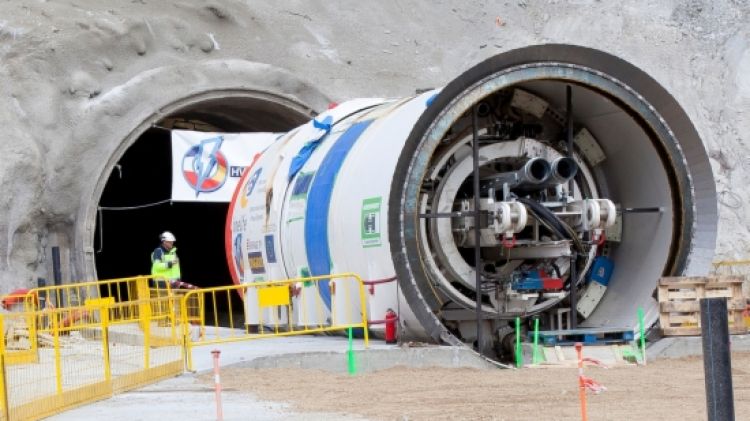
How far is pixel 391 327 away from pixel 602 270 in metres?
3.14

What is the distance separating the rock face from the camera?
23844 millimetres

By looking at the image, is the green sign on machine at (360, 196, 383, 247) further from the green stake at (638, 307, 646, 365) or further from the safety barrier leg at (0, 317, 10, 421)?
the safety barrier leg at (0, 317, 10, 421)

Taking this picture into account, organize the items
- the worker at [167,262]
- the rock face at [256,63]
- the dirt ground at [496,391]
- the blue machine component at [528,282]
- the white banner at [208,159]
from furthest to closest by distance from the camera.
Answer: the white banner at [208,159] → the rock face at [256,63] → the worker at [167,262] → the blue machine component at [528,282] → the dirt ground at [496,391]

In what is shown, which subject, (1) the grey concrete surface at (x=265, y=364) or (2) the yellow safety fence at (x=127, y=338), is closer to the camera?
(1) the grey concrete surface at (x=265, y=364)

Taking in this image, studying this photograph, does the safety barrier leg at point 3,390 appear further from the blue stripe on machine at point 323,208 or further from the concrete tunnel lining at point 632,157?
the blue stripe on machine at point 323,208

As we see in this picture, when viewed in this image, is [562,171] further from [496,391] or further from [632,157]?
[496,391]

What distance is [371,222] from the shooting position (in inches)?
576

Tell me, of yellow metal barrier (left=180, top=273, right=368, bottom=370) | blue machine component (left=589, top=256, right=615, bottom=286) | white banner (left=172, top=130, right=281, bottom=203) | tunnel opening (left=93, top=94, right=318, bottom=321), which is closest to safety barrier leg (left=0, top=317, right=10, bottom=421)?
yellow metal barrier (left=180, top=273, right=368, bottom=370)

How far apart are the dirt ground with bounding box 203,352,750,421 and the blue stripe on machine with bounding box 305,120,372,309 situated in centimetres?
270

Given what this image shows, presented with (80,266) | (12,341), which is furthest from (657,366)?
(80,266)

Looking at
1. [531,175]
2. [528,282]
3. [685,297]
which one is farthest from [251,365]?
[685,297]

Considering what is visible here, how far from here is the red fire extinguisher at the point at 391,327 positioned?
48.1 ft

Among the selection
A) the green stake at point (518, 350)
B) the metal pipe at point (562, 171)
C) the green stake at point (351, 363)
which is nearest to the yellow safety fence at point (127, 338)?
the green stake at point (351, 363)

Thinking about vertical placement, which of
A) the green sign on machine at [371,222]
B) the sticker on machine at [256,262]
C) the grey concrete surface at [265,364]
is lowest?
the grey concrete surface at [265,364]
